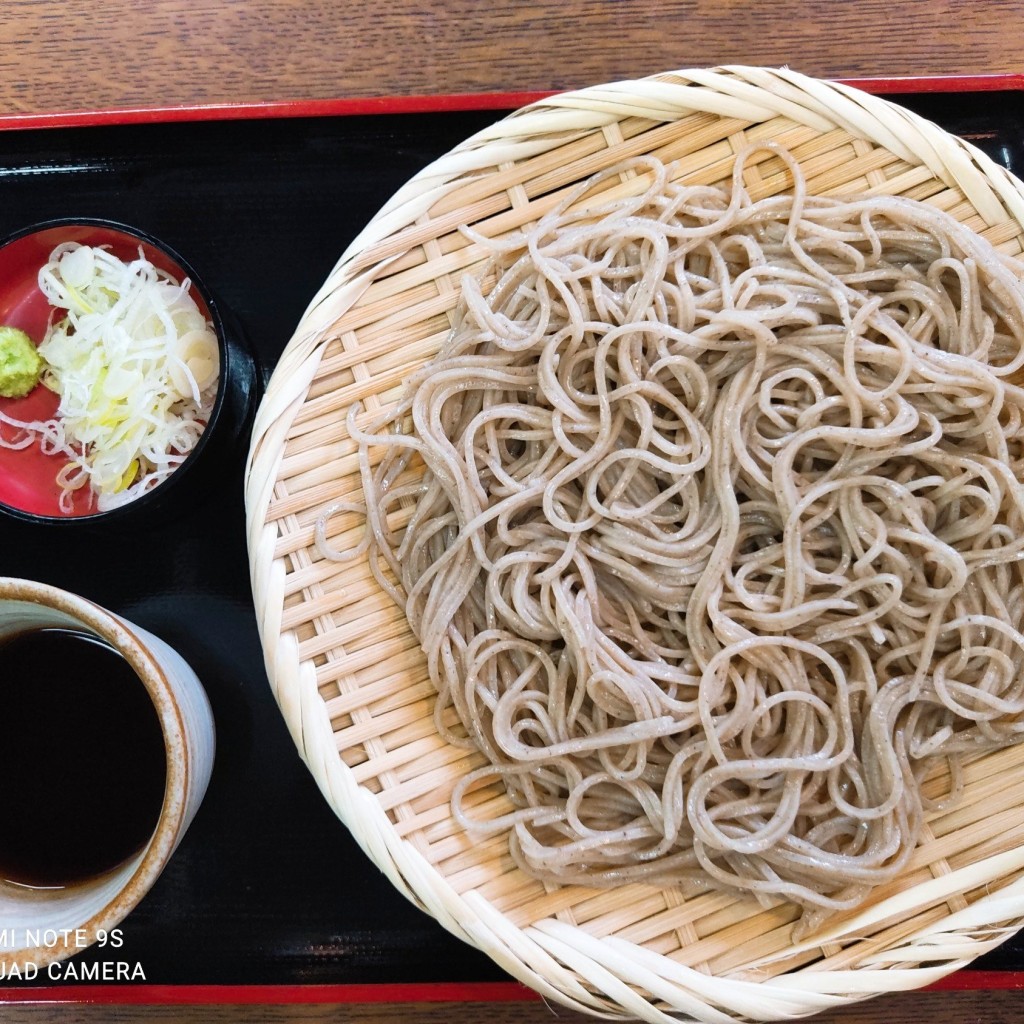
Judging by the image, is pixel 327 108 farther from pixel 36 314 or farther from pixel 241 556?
pixel 241 556

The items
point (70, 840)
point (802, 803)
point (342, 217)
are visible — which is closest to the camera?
point (802, 803)

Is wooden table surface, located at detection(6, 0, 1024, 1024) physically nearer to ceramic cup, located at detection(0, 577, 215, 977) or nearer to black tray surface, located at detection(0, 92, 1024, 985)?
black tray surface, located at detection(0, 92, 1024, 985)

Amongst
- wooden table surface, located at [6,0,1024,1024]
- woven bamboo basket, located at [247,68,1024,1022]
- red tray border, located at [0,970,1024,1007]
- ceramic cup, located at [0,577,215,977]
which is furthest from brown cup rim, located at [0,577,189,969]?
wooden table surface, located at [6,0,1024,1024]

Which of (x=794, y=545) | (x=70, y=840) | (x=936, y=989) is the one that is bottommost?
(x=936, y=989)

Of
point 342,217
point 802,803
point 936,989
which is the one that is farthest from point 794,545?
point 342,217

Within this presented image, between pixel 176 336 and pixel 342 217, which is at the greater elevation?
pixel 342 217

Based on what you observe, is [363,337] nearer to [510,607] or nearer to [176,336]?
[176,336]
